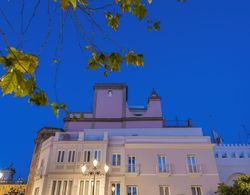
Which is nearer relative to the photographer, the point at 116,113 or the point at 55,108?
the point at 55,108

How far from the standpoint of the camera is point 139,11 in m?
2.67

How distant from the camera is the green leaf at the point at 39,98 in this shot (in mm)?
2065

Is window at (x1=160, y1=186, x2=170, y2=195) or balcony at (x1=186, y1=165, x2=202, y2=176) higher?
balcony at (x1=186, y1=165, x2=202, y2=176)

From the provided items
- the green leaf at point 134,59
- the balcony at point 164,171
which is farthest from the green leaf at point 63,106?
the balcony at point 164,171

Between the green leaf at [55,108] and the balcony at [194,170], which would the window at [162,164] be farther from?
the green leaf at [55,108]

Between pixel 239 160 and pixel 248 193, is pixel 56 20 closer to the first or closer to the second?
pixel 248 193

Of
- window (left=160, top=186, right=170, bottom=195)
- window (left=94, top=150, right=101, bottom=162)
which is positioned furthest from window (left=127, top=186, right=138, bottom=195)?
window (left=94, top=150, right=101, bottom=162)

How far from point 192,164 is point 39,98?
20087 millimetres

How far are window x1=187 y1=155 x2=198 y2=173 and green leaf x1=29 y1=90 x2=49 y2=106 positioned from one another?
64.8ft

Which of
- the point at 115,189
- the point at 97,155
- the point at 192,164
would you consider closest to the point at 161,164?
the point at 192,164

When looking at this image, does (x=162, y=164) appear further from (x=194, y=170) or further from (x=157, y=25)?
(x=157, y=25)

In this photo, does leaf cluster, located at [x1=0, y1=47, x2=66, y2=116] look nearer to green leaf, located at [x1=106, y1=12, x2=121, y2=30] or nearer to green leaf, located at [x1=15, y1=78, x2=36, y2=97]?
green leaf, located at [x1=15, y1=78, x2=36, y2=97]

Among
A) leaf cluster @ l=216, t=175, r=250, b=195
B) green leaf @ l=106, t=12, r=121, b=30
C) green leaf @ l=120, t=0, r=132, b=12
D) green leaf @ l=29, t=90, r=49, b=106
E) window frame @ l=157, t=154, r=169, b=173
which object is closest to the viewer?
green leaf @ l=29, t=90, r=49, b=106

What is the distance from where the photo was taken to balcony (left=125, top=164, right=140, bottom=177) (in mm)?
19558
